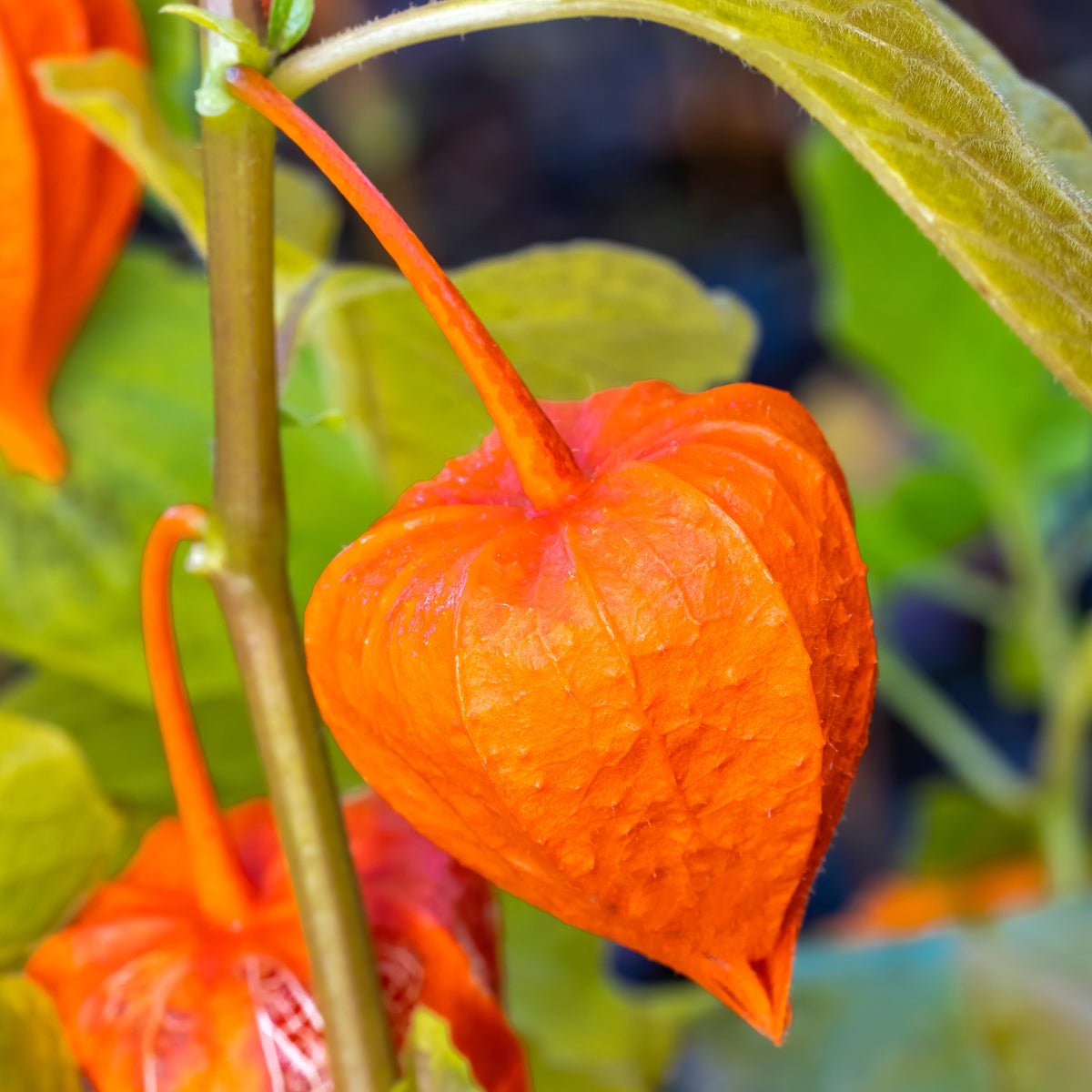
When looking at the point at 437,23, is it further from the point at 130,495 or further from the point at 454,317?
the point at 130,495

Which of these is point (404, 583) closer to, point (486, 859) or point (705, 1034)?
point (486, 859)

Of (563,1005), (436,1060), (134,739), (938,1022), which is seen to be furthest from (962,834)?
(436,1060)

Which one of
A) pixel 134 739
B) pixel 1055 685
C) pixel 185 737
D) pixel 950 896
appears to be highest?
pixel 185 737

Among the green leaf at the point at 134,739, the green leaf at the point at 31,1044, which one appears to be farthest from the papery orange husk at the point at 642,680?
the green leaf at the point at 134,739

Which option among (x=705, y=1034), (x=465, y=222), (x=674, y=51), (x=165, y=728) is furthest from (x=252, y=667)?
(x=674, y=51)

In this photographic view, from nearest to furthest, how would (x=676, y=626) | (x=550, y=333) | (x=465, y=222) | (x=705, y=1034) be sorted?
(x=676, y=626), (x=550, y=333), (x=705, y=1034), (x=465, y=222)

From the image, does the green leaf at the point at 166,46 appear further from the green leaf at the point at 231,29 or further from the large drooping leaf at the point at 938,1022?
the large drooping leaf at the point at 938,1022
